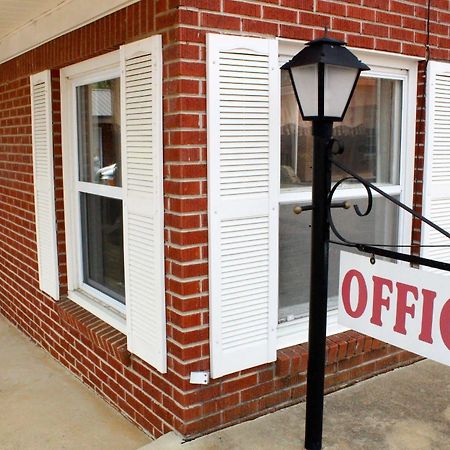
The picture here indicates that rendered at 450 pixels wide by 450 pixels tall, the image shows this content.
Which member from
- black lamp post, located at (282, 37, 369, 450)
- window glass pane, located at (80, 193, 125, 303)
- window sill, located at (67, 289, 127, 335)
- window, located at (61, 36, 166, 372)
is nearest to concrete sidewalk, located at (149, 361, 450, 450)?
black lamp post, located at (282, 37, 369, 450)

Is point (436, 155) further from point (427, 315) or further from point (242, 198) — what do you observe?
point (427, 315)

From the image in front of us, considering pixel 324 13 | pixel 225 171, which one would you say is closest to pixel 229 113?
pixel 225 171

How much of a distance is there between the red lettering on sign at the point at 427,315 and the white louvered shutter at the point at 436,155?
1.51 m

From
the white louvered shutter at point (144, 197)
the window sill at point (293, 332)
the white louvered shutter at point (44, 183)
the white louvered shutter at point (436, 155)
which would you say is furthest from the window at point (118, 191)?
the white louvered shutter at point (436, 155)

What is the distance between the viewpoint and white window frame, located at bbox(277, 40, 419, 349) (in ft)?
10.9

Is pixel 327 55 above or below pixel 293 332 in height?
above

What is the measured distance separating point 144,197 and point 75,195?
1294mm

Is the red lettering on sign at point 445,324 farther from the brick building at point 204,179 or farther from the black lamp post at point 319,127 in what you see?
the brick building at point 204,179

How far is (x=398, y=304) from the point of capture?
237cm

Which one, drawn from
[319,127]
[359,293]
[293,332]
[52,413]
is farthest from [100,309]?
[319,127]

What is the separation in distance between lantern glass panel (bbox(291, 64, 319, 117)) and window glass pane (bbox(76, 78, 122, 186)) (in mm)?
1477

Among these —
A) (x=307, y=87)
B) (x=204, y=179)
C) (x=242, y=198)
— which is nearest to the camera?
(x=307, y=87)

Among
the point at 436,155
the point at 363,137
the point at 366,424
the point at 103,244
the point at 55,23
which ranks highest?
the point at 55,23

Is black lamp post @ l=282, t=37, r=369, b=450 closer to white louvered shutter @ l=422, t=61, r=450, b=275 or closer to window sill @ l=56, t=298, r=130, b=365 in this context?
window sill @ l=56, t=298, r=130, b=365
